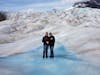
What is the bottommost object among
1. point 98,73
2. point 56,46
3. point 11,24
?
point 98,73

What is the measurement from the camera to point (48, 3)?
684 cm

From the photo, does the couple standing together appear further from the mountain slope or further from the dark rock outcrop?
the dark rock outcrop

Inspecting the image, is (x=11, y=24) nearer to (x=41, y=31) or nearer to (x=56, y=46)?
(x=41, y=31)

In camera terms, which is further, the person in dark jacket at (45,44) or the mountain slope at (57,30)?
the mountain slope at (57,30)

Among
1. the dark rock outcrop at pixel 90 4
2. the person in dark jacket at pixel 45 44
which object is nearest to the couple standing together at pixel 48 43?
the person in dark jacket at pixel 45 44

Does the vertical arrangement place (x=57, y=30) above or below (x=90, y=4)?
below

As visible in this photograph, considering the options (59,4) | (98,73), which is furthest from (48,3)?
(98,73)

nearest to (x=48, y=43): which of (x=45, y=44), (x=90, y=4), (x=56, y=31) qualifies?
(x=45, y=44)

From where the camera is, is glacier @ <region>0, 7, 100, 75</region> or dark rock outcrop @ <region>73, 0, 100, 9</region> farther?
dark rock outcrop @ <region>73, 0, 100, 9</region>

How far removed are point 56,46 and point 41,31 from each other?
52 centimetres

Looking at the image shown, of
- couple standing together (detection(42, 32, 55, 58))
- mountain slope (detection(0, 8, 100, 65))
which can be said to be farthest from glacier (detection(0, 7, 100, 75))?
couple standing together (detection(42, 32, 55, 58))

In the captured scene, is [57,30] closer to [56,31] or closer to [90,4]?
[56,31]

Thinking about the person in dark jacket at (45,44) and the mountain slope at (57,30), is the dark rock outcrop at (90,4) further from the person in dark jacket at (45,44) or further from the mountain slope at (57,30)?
the person in dark jacket at (45,44)

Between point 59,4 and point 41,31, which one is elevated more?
point 59,4
